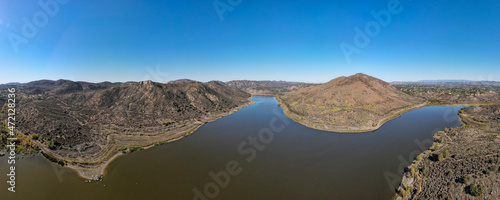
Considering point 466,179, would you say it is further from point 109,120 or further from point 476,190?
point 109,120

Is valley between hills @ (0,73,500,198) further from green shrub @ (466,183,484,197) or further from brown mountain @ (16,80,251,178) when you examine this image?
green shrub @ (466,183,484,197)

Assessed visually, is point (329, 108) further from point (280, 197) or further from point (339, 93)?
point (280, 197)

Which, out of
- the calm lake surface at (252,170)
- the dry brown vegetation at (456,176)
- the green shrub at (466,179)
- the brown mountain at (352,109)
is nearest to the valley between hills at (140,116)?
the brown mountain at (352,109)

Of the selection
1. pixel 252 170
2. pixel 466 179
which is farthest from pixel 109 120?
pixel 466 179

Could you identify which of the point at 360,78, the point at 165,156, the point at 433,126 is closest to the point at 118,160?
the point at 165,156

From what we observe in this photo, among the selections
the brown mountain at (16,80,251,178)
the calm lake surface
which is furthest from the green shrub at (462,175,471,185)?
the brown mountain at (16,80,251,178)

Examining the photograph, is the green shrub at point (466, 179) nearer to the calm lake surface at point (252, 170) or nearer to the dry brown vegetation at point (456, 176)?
the dry brown vegetation at point (456, 176)
